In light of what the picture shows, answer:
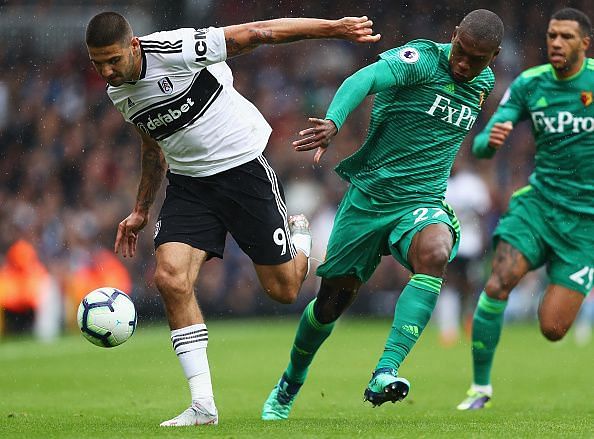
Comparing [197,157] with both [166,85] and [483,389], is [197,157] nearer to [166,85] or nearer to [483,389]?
[166,85]

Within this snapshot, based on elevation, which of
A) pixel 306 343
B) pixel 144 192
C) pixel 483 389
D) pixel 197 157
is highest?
pixel 197 157

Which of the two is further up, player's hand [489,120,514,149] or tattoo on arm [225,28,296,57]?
tattoo on arm [225,28,296,57]

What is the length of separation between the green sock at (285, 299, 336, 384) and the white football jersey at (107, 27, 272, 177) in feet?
3.75

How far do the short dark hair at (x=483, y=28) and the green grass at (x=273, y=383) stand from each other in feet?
7.15

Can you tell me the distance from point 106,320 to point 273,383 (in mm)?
3988

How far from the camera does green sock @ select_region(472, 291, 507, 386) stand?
28.2ft

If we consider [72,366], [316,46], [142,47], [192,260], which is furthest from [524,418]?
[316,46]

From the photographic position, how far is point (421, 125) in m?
7.47

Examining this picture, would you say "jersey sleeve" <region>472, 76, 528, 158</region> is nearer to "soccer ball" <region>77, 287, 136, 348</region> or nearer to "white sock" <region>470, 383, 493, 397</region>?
"white sock" <region>470, 383, 493, 397</region>

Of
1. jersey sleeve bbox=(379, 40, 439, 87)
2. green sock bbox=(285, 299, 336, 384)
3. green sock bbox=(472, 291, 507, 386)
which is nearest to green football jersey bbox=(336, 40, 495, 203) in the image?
jersey sleeve bbox=(379, 40, 439, 87)

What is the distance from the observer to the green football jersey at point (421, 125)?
7.38m

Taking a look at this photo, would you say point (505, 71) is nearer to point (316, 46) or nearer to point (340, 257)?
point (316, 46)

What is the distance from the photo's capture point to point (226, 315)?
2089cm

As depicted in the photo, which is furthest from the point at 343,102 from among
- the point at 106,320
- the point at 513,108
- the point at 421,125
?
the point at 513,108
